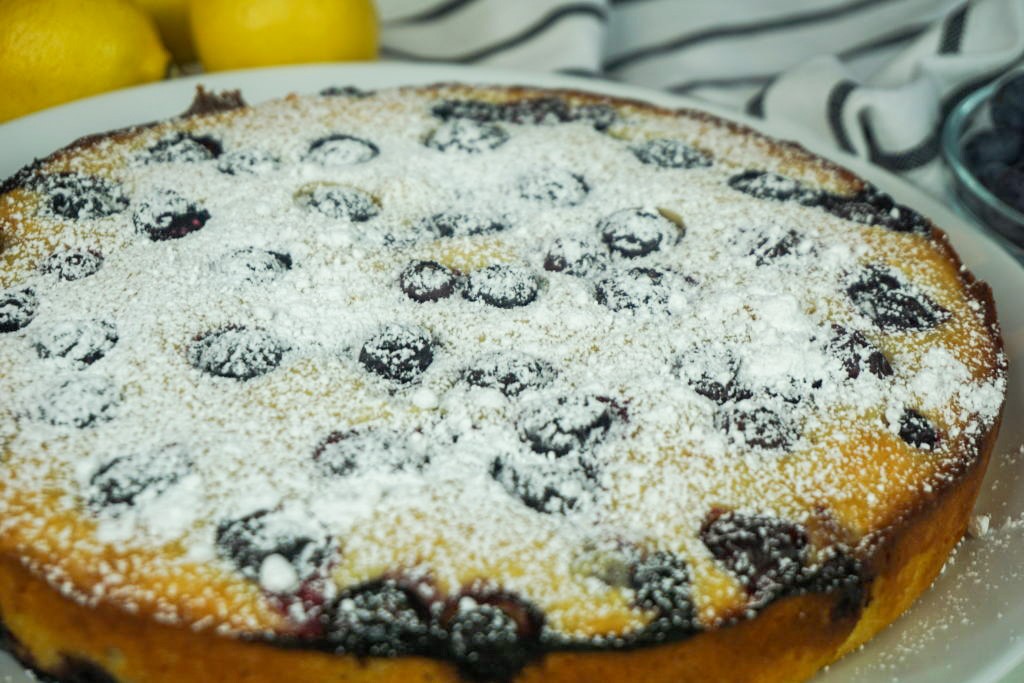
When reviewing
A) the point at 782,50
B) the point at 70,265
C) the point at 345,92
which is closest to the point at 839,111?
the point at 782,50

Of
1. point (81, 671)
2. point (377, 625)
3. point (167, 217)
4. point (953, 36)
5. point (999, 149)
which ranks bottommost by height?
point (81, 671)

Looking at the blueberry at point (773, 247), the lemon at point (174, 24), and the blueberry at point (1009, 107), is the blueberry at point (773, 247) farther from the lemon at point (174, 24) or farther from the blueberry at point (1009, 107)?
the lemon at point (174, 24)

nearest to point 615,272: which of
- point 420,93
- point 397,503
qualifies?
point 397,503

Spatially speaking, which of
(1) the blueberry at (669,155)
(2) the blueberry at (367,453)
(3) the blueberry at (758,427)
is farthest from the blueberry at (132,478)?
(1) the blueberry at (669,155)

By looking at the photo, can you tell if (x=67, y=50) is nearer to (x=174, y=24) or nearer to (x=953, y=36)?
(x=174, y=24)

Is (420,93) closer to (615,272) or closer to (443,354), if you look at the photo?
(615,272)
